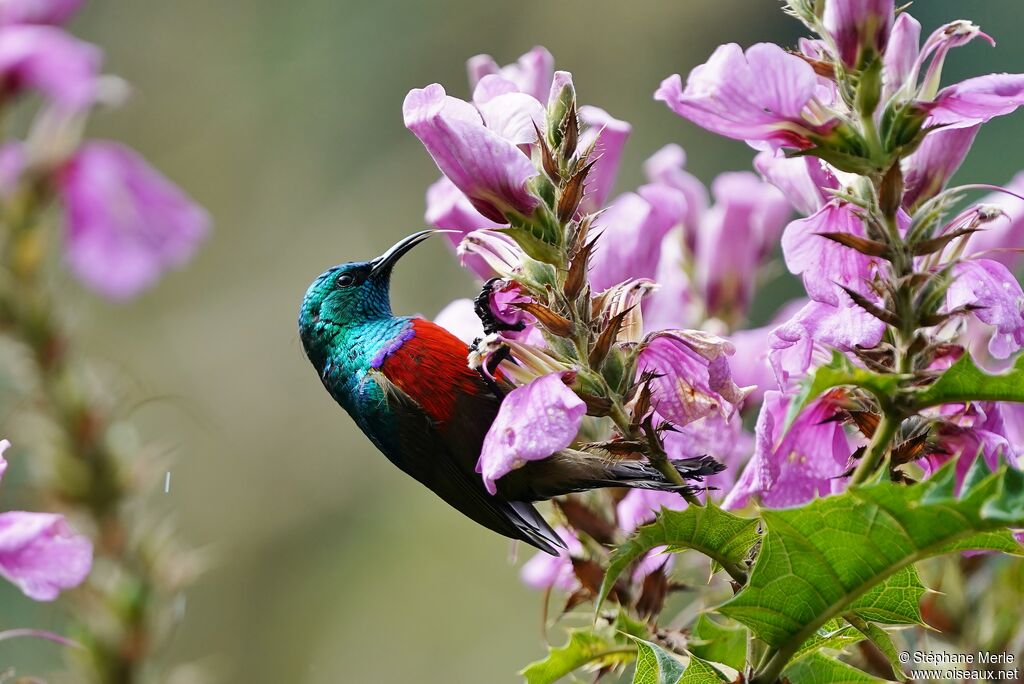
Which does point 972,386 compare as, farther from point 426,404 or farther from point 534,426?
point 426,404

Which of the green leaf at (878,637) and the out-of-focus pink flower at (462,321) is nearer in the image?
the green leaf at (878,637)

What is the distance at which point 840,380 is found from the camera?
0.56 metres

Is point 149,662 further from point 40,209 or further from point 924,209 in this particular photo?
point 924,209

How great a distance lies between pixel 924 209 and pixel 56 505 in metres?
0.89

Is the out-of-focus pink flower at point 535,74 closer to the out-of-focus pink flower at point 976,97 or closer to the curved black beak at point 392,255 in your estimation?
the curved black beak at point 392,255

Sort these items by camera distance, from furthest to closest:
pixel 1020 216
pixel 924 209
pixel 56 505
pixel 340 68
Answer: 1. pixel 340 68
2. pixel 56 505
3. pixel 1020 216
4. pixel 924 209

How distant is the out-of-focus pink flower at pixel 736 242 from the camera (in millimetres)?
1172

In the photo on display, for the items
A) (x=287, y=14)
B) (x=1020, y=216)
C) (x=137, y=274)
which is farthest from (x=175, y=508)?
(x=287, y=14)

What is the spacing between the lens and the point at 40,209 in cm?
117

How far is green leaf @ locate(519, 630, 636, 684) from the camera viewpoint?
2.19 ft

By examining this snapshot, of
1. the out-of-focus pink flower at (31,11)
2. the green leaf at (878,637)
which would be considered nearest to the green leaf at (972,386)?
the green leaf at (878,637)

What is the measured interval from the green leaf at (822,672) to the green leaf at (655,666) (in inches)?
3.2

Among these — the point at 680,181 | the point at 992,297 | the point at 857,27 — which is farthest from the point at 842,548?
the point at 680,181

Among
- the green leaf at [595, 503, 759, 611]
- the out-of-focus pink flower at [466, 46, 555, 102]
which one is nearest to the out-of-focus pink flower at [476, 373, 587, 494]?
the green leaf at [595, 503, 759, 611]
